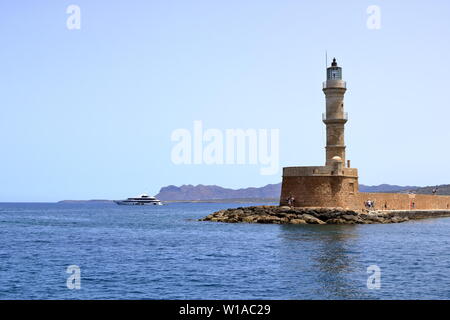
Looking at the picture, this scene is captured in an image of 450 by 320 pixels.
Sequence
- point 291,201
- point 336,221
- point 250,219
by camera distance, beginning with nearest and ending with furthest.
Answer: point 336,221 → point 291,201 → point 250,219

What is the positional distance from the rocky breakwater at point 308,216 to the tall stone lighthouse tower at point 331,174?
0.99 metres

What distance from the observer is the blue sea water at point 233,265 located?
20750mm

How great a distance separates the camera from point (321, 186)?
5303 cm

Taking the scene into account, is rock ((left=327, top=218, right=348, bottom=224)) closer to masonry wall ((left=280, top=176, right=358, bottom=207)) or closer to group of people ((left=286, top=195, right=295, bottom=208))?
masonry wall ((left=280, top=176, right=358, bottom=207))

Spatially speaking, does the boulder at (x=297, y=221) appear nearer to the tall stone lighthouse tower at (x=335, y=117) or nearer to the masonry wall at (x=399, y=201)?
the masonry wall at (x=399, y=201)

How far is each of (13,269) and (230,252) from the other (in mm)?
11518

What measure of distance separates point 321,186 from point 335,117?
7.08 m

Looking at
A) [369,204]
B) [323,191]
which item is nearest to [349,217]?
[323,191]

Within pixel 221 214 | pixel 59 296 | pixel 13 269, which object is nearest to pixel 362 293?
pixel 59 296

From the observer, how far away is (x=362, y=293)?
20.2 metres

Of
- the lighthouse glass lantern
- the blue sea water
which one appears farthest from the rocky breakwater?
the lighthouse glass lantern

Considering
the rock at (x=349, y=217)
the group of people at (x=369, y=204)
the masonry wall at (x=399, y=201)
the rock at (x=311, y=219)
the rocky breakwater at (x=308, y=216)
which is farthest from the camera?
the group of people at (x=369, y=204)

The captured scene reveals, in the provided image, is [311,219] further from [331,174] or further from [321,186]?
[331,174]

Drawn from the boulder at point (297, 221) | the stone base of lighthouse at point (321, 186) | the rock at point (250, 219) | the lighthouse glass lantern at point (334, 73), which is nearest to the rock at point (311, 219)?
the boulder at point (297, 221)
